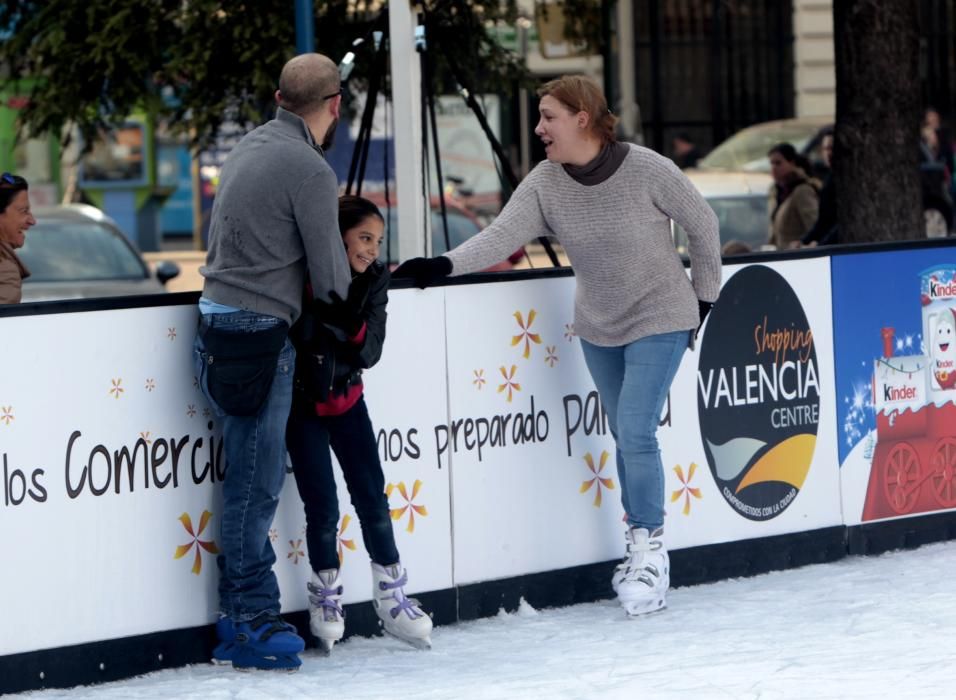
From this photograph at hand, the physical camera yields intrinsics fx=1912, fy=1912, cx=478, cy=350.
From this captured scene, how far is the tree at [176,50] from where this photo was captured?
13.0 m

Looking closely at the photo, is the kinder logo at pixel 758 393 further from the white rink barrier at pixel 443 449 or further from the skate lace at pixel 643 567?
the skate lace at pixel 643 567

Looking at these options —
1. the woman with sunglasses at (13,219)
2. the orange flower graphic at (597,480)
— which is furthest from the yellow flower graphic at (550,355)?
the woman with sunglasses at (13,219)

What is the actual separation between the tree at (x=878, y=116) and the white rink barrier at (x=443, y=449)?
2.36m

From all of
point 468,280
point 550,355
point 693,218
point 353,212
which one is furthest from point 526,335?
point 353,212

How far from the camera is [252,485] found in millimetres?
5945

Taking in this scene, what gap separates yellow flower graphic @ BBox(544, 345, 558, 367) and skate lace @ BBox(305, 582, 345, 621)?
49.6 inches

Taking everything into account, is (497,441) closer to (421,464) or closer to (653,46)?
(421,464)

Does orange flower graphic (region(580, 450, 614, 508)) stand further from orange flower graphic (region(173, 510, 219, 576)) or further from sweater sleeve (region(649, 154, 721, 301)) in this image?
orange flower graphic (region(173, 510, 219, 576))

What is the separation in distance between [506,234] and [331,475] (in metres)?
1.17

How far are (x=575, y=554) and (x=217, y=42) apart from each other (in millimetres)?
7116

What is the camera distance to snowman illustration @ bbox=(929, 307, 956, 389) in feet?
25.8

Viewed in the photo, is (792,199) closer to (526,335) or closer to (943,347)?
(943,347)

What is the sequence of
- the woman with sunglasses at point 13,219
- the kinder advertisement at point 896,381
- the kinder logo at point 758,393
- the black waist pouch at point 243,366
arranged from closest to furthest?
the black waist pouch at point 243,366 → the woman with sunglasses at point 13,219 → the kinder logo at point 758,393 → the kinder advertisement at point 896,381

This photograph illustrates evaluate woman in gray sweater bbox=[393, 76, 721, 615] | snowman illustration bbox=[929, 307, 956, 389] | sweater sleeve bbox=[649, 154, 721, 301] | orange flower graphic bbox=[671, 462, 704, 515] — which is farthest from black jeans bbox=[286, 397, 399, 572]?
snowman illustration bbox=[929, 307, 956, 389]
